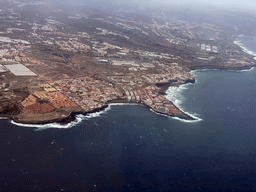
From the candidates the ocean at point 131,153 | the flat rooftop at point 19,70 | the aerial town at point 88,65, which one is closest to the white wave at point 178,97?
the ocean at point 131,153

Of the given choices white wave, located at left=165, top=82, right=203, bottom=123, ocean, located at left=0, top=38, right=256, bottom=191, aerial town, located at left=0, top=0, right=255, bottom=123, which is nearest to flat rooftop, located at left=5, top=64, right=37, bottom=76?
aerial town, located at left=0, top=0, right=255, bottom=123

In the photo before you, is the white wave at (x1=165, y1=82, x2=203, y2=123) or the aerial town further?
the white wave at (x1=165, y1=82, x2=203, y2=123)

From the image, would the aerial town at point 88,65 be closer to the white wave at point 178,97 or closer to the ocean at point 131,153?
the white wave at point 178,97

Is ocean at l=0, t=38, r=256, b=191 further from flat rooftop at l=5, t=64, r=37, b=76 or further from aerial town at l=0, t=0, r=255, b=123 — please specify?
flat rooftop at l=5, t=64, r=37, b=76

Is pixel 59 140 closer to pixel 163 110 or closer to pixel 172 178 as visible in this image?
pixel 172 178

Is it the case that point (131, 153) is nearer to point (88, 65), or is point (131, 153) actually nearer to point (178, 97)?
point (178, 97)

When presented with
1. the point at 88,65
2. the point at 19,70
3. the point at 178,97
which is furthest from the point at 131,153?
the point at 88,65
